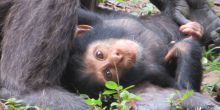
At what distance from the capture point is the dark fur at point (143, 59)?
14.2ft

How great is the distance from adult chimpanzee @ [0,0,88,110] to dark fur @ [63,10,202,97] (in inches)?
6.1

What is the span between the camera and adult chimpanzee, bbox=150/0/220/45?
531cm

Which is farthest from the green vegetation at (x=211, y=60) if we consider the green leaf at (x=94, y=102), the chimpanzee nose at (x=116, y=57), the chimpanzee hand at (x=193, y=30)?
the green leaf at (x=94, y=102)

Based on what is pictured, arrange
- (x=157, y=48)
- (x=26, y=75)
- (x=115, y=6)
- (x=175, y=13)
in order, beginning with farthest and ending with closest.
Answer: (x=115, y=6), (x=175, y=13), (x=157, y=48), (x=26, y=75)

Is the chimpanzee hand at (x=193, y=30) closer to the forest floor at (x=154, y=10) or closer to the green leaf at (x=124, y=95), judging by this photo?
the forest floor at (x=154, y=10)

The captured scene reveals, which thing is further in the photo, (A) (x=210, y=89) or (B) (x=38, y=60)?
(A) (x=210, y=89)

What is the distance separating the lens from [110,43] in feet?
14.2

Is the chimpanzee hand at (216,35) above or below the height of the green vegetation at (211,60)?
above

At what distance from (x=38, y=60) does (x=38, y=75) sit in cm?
8

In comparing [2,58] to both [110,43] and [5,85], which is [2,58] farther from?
[110,43]

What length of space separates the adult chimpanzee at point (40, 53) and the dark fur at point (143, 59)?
0.15 meters

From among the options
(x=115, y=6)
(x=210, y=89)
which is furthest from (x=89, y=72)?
(x=115, y=6)

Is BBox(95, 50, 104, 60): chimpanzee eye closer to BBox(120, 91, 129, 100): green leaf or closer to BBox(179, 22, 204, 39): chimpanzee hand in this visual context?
BBox(120, 91, 129, 100): green leaf

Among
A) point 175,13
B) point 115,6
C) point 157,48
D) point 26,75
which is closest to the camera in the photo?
point 26,75
